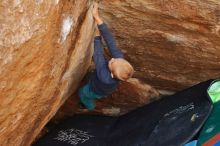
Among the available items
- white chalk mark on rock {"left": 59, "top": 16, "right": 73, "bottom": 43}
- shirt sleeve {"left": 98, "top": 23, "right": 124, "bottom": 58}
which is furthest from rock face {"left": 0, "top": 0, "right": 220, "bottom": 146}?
shirt sleeve {"left": 98, "top": 23, "right": 124, "bottom": 58}

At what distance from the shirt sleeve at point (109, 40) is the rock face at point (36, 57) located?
3.9 inches

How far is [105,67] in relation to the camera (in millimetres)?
3396

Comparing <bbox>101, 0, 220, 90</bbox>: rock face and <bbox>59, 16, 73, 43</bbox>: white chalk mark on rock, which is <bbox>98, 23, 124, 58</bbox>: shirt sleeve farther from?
<bbox>59, 16, 73, 43</bbox>: white chalk mark on rock

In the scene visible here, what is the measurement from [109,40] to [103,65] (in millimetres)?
205

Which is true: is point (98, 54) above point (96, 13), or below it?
below

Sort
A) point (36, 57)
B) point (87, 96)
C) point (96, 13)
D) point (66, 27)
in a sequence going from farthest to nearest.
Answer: point (87, 96) → point (96, 13) → point (66, 27) → point (36, 57)

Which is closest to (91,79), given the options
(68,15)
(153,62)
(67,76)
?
(67,76)

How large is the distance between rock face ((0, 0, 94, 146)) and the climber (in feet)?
0.25

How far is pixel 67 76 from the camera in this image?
3.25 m

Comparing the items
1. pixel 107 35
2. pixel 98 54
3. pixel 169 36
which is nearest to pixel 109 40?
pixel 107 35

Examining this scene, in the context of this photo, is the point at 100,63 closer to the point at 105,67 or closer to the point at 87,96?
the point at 105,67

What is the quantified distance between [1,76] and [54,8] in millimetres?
489

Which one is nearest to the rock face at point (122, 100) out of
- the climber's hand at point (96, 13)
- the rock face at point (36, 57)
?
the rock face at point (36, 57)

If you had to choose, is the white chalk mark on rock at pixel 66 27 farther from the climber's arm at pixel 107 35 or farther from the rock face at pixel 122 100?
the rock face at pixel 122 100
